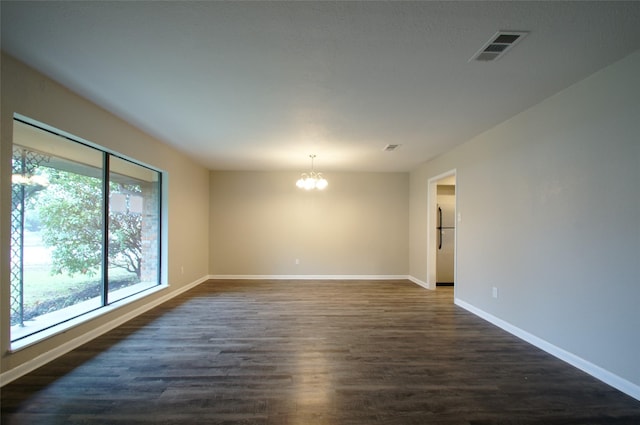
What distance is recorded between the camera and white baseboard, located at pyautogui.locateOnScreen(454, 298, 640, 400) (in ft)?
7.15

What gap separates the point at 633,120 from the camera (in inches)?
85.7

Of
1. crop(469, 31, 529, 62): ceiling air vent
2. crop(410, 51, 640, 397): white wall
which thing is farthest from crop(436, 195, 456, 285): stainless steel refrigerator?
crop(469, 31, 529, 62): ceiling air vent

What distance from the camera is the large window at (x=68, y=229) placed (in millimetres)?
2527

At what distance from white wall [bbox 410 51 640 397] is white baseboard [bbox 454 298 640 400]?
32mm

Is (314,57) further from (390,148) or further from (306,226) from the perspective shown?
(306,226)

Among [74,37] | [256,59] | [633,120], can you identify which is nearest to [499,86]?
[633,120]

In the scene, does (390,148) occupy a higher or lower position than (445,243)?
higher

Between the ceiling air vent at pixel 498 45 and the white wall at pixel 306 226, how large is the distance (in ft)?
15.7

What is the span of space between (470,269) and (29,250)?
5.21 meters

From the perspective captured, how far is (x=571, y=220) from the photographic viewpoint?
105 inches

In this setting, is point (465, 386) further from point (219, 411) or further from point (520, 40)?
point (520, 40)

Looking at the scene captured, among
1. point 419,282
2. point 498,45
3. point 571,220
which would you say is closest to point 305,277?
point 419,282

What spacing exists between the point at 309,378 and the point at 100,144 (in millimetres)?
3350

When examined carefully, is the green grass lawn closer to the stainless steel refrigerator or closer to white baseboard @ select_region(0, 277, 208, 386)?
white baseboard @ select_region(0, 277, 208, 386)
